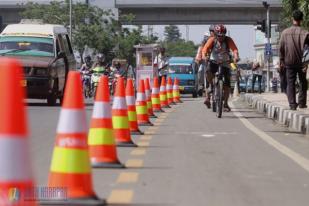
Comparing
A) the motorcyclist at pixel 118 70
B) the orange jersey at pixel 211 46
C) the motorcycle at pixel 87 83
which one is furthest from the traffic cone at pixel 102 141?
the motorcycle at pixel 87 83

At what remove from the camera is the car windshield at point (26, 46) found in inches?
849

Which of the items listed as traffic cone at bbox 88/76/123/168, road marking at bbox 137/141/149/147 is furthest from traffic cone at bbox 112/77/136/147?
traffic cone at bbox 88/76/123/168

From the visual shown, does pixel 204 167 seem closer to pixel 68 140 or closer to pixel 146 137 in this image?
pixel 68 140

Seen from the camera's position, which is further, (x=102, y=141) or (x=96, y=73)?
(x=96, y=73)

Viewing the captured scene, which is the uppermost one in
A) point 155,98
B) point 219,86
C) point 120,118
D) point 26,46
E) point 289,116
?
point 26,46

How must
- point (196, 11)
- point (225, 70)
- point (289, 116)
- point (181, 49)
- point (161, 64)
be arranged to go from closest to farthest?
1. point (289, 116)
2. point (225, 70)
3. point (161, 64)
4. point (196, 11)
5. point (181, 49)

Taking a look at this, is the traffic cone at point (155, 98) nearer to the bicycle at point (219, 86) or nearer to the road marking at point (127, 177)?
the bicycle at point (219, 86)

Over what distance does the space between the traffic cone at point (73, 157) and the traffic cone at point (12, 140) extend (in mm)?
1485

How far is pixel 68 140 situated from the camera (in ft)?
21.0

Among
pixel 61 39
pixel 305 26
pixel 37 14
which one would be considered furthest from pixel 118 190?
pixel 37 14

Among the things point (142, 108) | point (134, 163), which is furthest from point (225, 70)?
point (134, 163)

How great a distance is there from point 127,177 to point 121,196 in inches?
43.8

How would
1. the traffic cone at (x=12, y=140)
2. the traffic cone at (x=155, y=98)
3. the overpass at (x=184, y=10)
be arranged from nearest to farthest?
the traffic cone at (x=12, y=140), the traffic cone at (x=155, y=98), the overpass at (x=184, y=10)

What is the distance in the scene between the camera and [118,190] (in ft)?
24.1
